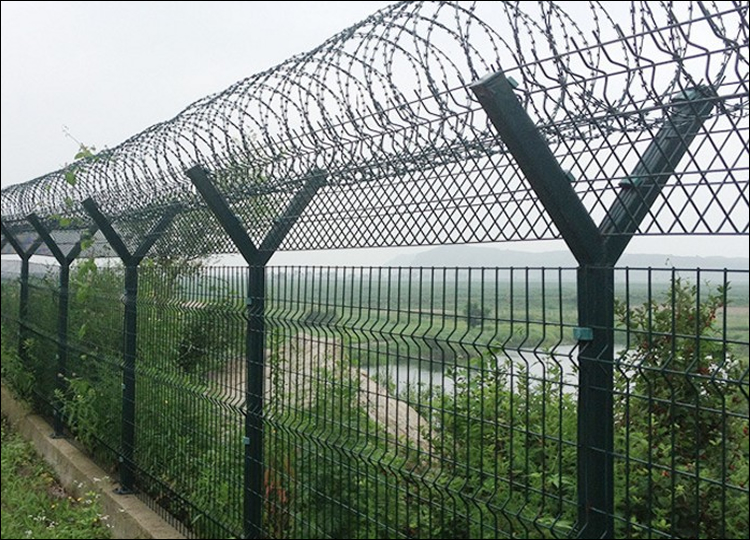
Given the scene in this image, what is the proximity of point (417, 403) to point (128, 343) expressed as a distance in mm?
3615

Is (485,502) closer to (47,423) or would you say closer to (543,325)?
(543,325)

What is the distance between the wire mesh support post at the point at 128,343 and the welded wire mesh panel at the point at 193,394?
0.11 m

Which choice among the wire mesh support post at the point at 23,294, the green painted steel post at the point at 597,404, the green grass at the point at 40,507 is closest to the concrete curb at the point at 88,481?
the green grass at the point at 40,507

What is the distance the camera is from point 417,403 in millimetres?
2994

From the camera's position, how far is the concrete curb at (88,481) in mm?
5273

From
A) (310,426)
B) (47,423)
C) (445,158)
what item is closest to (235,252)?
(310,426)

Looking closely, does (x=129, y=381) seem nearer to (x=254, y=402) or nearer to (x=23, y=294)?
(x=254, y=402)

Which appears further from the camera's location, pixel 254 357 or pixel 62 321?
pixel 62 321

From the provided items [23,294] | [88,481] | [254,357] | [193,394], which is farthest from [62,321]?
[254,357]

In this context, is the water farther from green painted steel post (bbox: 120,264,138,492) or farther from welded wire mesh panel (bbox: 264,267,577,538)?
green painted steel post (bbox: 120,264,138,492)

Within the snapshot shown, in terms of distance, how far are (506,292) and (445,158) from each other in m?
0.68

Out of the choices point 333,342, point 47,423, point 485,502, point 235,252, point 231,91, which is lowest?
point 47,423

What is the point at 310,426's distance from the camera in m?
3.70

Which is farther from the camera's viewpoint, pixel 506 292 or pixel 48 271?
pixel 48 271
